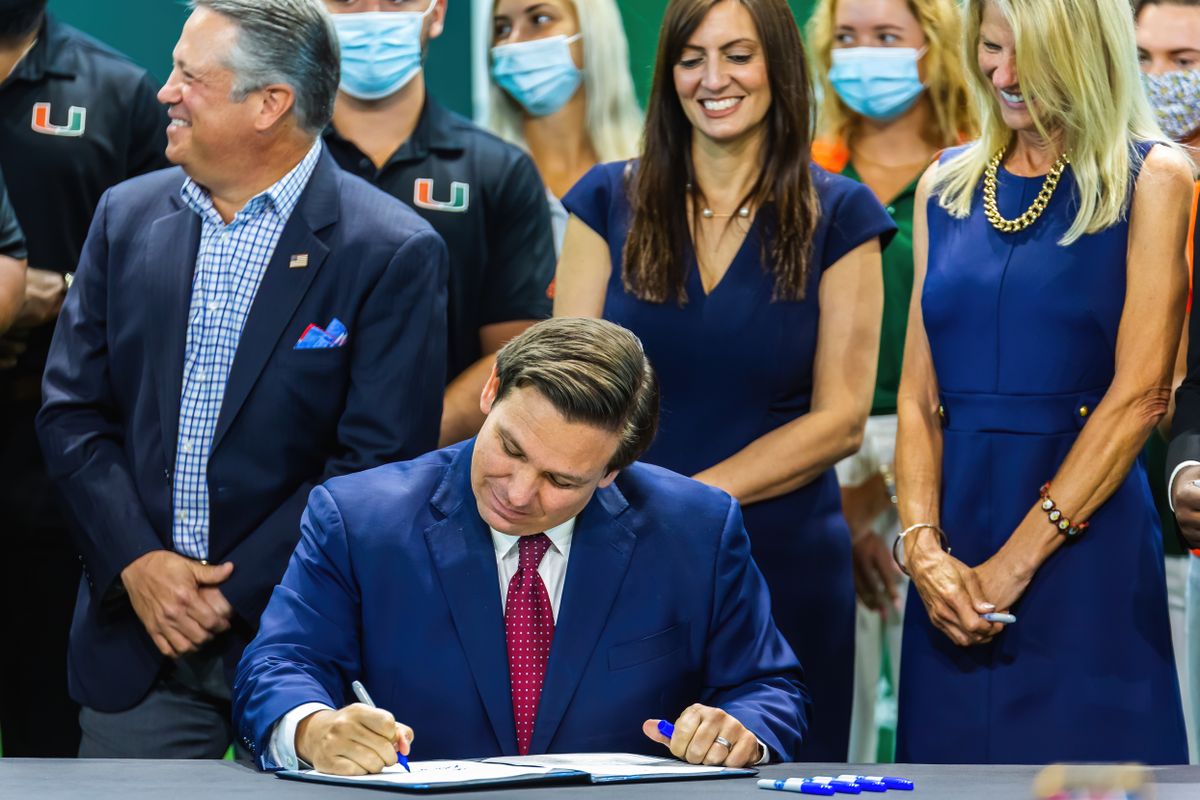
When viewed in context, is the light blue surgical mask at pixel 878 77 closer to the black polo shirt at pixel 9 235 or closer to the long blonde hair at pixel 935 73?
the long blonde hair at pixel 935 73

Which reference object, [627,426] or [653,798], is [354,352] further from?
[653,798]

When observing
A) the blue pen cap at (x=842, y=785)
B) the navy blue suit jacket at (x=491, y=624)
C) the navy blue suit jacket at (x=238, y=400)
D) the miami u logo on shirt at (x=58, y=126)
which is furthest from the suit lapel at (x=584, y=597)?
the miami u logo on shirt at (x=58, y=126)

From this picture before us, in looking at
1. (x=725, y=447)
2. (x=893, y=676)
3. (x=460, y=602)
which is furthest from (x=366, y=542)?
(x=893, y=676)

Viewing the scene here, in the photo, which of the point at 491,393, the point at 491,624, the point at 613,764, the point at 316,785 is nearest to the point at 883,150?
the point at 491,393

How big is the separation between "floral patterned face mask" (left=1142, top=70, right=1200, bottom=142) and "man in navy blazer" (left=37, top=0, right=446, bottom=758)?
1.80 m

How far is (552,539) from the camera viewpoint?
2959 mm

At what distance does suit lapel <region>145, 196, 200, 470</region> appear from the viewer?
3.53 m

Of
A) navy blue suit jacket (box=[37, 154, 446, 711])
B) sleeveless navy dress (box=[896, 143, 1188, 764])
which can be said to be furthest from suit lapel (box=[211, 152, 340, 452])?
sleeveless navy dress (box=[896, 143, 1188, 764])

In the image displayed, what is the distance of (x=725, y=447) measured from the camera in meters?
3.84

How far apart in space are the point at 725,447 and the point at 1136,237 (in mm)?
963

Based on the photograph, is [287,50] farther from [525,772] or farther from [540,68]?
[525,772]

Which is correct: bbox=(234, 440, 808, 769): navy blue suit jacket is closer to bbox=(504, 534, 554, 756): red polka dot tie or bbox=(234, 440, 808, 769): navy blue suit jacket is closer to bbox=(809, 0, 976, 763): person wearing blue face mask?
bbox=(504, 534, 554, 756): red polka dot tie

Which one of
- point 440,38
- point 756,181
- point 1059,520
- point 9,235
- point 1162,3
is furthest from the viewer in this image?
point 440,38

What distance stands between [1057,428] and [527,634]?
1.22 metres
